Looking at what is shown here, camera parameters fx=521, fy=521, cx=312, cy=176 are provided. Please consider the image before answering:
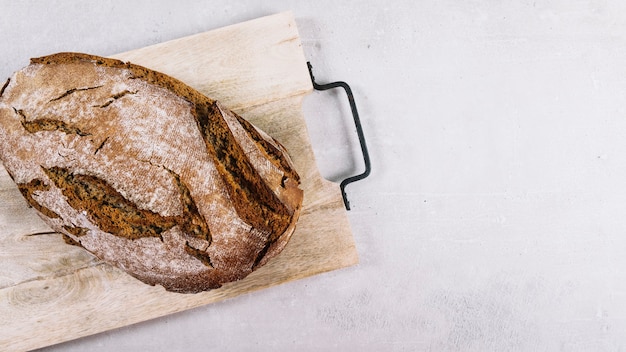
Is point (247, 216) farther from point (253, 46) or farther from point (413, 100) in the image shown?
point (413, 100)

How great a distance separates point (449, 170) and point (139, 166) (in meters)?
0.91

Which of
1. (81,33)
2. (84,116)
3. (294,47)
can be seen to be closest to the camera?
(84,116)

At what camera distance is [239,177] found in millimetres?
1169

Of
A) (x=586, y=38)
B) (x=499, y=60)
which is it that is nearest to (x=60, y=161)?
(x=499, y=60)

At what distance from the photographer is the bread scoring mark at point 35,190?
1.19m

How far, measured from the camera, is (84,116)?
1.16 metres

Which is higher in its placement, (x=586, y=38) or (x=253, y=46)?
(x=253, y=46)

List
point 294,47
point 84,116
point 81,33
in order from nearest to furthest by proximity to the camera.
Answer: point 84,116, point 294,47, point 81,33

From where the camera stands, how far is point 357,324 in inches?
62.4

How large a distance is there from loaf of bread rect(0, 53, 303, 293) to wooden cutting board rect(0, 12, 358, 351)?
0.69 feet

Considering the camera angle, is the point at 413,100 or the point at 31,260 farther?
the point at 413,100

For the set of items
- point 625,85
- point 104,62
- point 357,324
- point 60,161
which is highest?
point 104,62

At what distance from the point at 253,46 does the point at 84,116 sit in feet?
1.60

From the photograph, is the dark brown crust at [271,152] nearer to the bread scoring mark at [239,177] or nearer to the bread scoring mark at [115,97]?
the bread scoring mark at [239,177]
